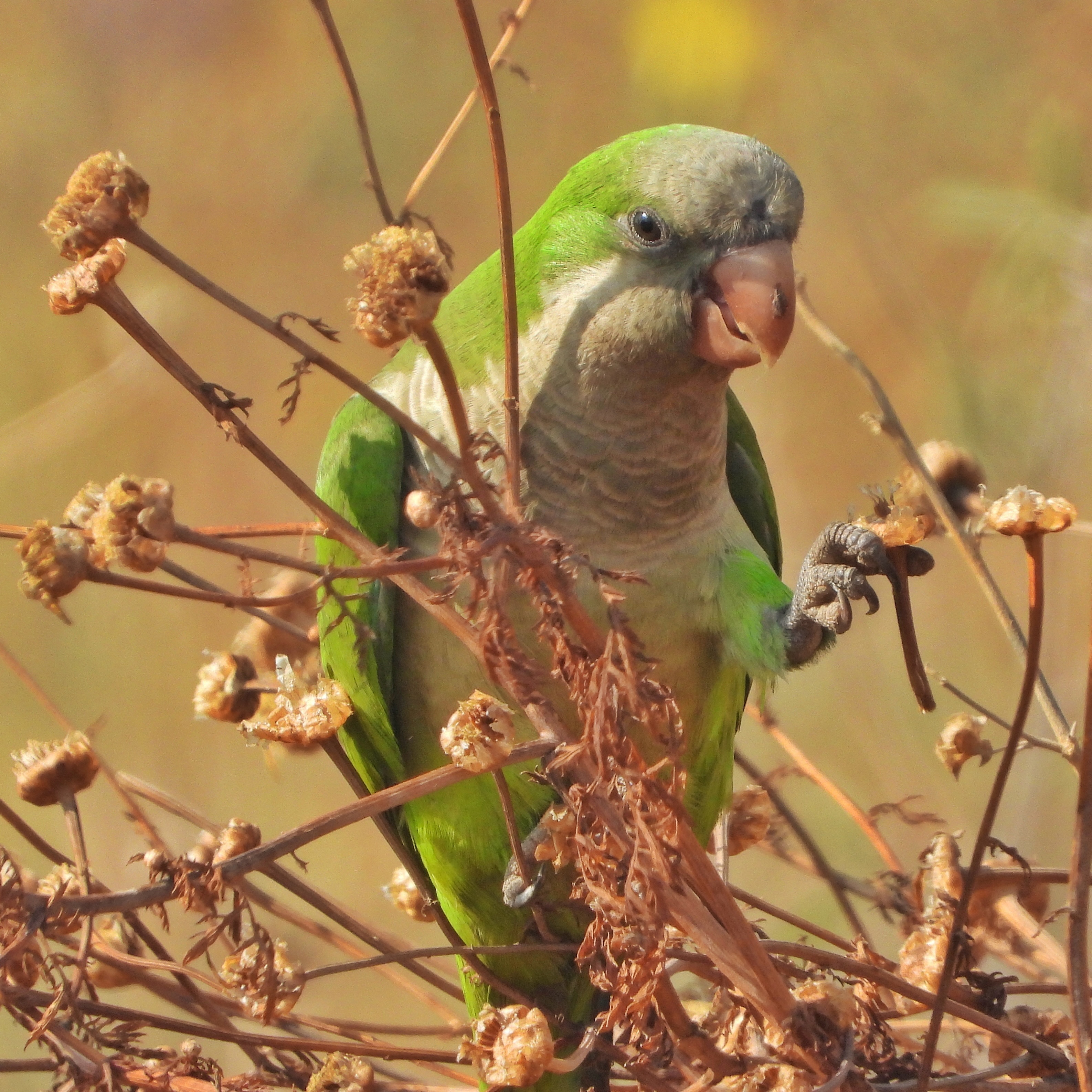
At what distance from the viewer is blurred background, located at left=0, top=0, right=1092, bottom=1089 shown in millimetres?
2707

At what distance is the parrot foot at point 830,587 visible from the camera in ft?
4.00

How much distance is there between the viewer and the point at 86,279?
0.81m

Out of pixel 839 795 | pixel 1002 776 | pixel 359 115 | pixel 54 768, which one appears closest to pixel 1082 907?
pixel 1002 776

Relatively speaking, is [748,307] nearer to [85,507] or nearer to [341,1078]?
[85,507]

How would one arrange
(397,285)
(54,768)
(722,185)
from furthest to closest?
(722,185), (54,768), (397,285)

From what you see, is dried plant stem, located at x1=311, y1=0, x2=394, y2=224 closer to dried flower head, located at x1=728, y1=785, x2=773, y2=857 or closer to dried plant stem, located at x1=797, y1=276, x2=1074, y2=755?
dried plant stem, located at x1=797, y1=276, x2=1074, y2=755

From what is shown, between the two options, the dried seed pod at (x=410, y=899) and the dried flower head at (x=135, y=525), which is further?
the dried seed pod at (x=410, y=899)

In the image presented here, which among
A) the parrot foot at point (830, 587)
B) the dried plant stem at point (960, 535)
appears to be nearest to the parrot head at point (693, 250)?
the dried plant stem at point (960, 535)

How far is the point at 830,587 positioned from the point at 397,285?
75 cm

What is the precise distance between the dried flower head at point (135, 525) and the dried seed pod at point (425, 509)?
0.16 metres

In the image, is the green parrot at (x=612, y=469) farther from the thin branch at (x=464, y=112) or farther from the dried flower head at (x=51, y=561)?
the dried flower head at (x=51, y=561)

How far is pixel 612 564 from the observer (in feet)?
4.98

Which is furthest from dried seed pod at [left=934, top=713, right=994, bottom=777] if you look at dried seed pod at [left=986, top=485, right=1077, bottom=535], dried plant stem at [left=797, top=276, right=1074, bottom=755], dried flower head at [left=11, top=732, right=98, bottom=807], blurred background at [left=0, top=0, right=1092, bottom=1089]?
blurred background at [left=0, top=0, right=1092, bottom=1089]

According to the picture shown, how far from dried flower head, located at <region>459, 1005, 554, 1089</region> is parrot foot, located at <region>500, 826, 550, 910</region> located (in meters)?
0.48
